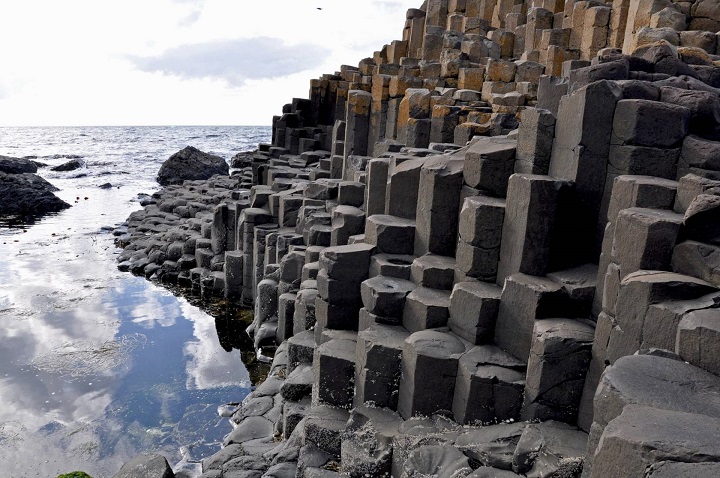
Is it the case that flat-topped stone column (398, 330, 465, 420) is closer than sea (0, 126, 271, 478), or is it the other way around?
flat-topped stone column (398, 330, 465, 420)

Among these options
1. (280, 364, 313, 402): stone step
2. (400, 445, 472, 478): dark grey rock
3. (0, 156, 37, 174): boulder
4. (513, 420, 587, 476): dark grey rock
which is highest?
(513, 420, 587, 476): dark grey rock

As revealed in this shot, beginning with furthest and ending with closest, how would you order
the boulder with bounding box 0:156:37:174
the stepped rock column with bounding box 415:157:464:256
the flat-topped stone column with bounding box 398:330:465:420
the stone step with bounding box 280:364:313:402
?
the boulder with bounding box 0:156:37:174 → the stone step with bounding box 280:364:313:402 → the stepped rock column with bounding box 415:157:464:256 → the flat-topped stone column with bounding box 398:330:465:420

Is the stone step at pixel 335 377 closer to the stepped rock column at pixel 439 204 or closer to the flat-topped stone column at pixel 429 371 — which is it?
the flat-topped stone column at pixel 429 371

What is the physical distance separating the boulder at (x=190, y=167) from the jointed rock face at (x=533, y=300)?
2626 cm

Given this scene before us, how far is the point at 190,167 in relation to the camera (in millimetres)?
34188

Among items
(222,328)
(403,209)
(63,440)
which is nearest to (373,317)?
(403,209)

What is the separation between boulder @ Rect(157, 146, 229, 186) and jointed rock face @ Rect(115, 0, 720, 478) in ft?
86.1

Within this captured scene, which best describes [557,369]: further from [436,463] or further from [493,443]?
[436,463]

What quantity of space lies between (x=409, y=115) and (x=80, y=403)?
22.4 ft

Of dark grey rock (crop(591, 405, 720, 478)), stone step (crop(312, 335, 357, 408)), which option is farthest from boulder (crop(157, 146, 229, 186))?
dark grey rock (crop(591, 405, 720, 478))

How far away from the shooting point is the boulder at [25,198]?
944 inches

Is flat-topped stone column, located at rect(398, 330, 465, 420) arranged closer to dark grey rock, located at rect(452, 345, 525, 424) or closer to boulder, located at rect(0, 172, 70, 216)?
dark grey rock, located at rect(452, 345, 525, 424)

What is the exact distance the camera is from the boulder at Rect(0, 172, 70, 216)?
24.0 metres

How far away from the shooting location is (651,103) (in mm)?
4680
